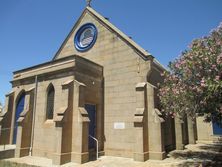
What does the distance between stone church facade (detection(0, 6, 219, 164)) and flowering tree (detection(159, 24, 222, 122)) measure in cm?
288

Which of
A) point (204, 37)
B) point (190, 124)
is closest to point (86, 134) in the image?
point (204, 37)

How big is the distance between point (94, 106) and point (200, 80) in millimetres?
8843

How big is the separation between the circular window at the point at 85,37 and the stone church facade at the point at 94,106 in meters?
0.19

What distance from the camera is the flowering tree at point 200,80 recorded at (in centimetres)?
996

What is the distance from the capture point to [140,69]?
53.3 ft

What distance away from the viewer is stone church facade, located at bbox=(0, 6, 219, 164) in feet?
46.5

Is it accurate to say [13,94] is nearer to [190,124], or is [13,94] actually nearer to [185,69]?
[185,69]

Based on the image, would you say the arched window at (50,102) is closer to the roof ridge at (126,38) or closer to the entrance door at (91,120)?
the entrance door at (91,120)

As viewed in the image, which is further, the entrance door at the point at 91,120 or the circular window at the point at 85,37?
the circular window at the point at 85,37

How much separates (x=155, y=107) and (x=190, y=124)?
8.90 meters

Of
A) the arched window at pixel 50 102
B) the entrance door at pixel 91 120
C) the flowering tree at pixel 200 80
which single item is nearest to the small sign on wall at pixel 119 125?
the entrance door at pixel 91 120

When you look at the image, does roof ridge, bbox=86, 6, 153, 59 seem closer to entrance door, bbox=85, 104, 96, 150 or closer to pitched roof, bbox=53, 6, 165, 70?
pitched roof, bbox=53, 6, 165, 70

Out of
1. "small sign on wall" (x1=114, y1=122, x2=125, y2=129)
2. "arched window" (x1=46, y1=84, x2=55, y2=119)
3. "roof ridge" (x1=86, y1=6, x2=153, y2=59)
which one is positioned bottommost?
"small sign on wall" (x1=114, y1=122, x2=125, y2=129)

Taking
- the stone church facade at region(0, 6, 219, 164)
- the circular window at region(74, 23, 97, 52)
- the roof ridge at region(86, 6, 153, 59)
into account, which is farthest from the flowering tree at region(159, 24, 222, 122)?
the circular window at region(74, 23, 97, 52)
